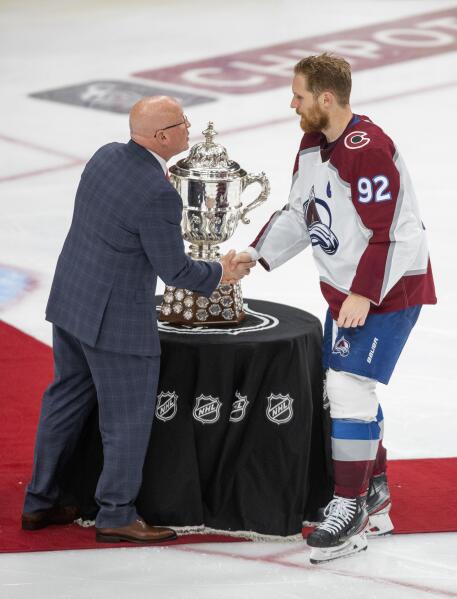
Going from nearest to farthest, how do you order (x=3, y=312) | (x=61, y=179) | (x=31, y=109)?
(x=3, y=312), (x=61, y=179), (x=31, y=109)

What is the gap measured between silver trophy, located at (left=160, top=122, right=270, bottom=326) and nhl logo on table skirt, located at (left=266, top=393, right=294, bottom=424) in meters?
0.24

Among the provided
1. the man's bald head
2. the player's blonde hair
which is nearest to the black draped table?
the man's bald head

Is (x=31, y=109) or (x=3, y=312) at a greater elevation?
(x=31, y=109)

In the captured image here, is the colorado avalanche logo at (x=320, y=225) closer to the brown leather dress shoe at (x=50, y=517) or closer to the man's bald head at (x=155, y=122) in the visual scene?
the man's bald head at (x=155, y=122)

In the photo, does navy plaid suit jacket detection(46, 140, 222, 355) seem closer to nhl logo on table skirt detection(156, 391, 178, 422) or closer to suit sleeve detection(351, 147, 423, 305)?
nhl logo on table skirt detection(156, 391, 178, 422)

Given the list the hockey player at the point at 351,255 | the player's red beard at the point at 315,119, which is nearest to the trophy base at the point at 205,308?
the hockey player at the point at 351,255

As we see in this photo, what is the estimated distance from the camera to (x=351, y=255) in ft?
11.4

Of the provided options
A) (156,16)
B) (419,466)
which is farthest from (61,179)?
(156,16)

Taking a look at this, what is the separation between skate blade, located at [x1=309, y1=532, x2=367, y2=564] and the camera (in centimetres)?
357

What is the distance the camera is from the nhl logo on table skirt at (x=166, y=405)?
3.62 m

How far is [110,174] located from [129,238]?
0.52 ft

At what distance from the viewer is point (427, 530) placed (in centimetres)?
374

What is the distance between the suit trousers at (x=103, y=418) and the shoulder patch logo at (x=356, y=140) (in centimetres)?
71

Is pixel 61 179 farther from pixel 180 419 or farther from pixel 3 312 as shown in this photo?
pixel 180 419
